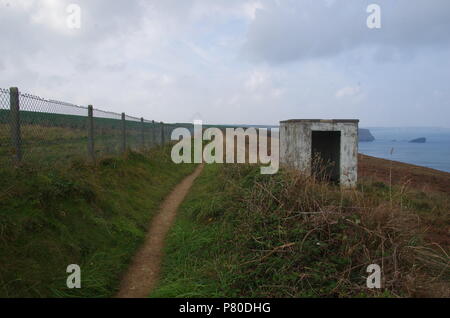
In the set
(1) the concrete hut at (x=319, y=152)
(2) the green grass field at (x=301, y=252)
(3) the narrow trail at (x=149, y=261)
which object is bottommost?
(3) the narrow trail at (x=149, y=261)

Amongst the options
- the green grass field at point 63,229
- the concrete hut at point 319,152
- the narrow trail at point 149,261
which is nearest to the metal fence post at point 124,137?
the green grass field at point 63,229

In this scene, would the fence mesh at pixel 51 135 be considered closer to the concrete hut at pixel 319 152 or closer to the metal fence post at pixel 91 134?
the metal fence post at pixel 91 134

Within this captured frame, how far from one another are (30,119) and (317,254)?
17.1 feet

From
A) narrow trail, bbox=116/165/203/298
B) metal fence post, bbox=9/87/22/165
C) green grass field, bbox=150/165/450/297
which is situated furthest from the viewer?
metal fence post, bbox=9/87/22/165

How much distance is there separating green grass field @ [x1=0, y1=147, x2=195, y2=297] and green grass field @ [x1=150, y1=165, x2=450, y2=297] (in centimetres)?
78

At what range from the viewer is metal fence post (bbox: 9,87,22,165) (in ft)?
17.8

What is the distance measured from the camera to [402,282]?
3533mm

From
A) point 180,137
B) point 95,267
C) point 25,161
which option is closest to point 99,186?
point 25,161

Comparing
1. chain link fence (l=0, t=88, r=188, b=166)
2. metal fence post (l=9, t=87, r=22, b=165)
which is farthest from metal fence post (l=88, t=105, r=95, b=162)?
metal fence post (l=9, t=87, r=22, b=165)

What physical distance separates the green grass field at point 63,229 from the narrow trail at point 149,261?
0.13 metres

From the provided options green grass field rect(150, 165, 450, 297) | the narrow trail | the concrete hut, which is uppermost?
the concrete hut

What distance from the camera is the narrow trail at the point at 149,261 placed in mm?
4117

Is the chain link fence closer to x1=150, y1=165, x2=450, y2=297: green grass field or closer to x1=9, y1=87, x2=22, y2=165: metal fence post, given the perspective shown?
x1=9, y1=87, x2=22, y2=165: metal fence post
